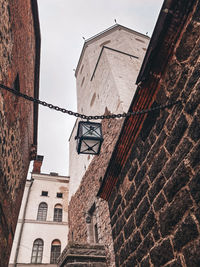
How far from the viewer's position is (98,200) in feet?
23.8

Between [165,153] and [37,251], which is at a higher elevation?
[37,251]

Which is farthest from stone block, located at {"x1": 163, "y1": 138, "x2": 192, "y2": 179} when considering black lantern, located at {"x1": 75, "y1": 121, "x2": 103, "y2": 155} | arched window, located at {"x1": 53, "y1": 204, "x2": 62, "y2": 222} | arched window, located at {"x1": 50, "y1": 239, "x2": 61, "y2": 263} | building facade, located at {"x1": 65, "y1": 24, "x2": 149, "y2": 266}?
arched window, located at {"x1": 53, "y1": 204, "x2": 62, "y2": 222}

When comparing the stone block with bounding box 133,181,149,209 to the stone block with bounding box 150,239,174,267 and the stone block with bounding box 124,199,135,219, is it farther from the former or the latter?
the stone block with bounding box 150,239,174,267

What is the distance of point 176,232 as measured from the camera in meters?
1.73

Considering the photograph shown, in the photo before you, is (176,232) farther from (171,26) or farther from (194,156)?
(171,26)

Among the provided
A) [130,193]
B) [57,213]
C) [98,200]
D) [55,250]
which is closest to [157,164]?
[130,193]

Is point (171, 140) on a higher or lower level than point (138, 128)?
→ lower

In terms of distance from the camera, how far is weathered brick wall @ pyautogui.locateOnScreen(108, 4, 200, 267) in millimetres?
1592

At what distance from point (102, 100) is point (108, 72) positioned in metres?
1.30

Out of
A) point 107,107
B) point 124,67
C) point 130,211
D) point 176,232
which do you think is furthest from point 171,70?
point 124,67

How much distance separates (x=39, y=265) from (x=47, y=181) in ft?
19.4

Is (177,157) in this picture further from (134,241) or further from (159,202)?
(134,241)

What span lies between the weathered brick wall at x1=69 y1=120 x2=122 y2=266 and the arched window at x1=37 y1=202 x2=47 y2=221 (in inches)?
188

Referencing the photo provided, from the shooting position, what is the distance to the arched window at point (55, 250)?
13194 millimetres
